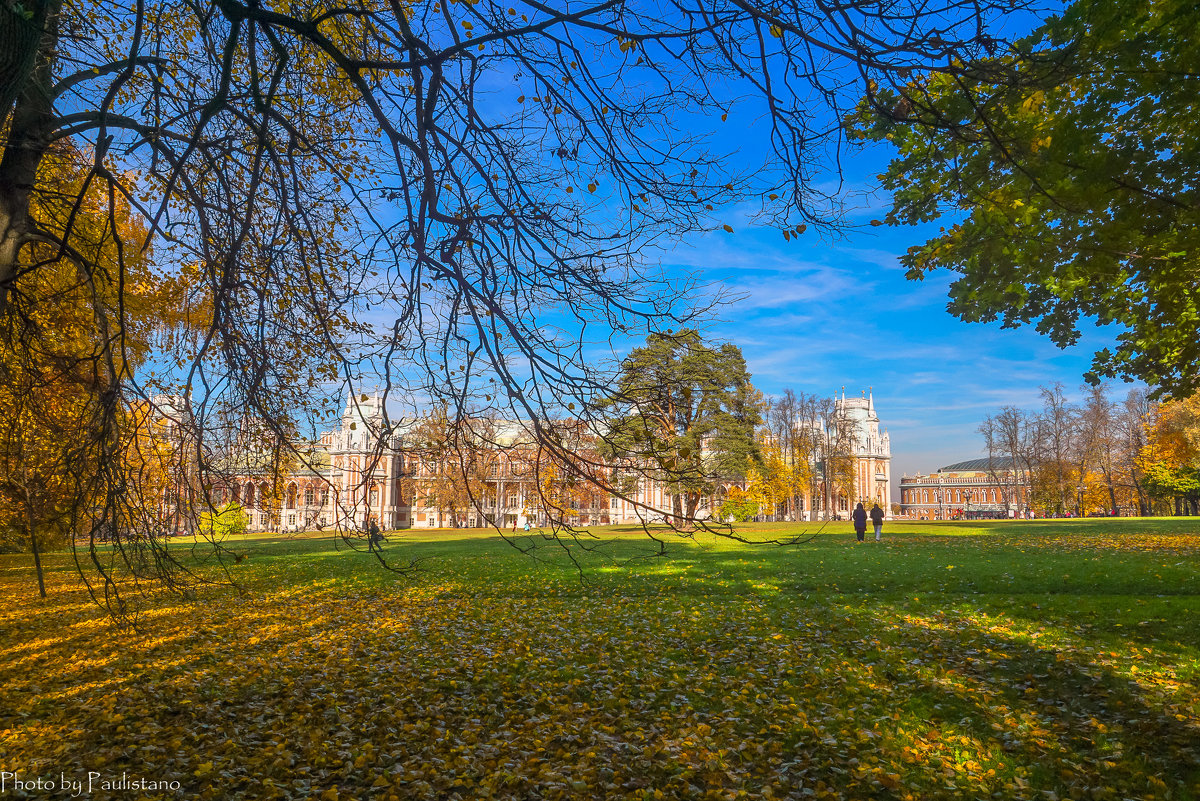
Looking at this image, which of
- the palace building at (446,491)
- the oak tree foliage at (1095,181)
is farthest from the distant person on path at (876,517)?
the oak tree foliage at (1095,181)

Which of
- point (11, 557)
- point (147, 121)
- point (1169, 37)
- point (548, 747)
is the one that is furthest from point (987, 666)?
point (11, 557)

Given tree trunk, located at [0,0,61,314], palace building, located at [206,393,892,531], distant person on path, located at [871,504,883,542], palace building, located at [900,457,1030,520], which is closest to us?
tree trunk, located at [0,0,61,314]

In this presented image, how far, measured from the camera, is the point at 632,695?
595 centimetres

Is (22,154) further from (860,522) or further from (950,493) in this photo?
(950,493)

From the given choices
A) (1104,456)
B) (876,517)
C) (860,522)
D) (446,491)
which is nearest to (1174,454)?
(1104,456)

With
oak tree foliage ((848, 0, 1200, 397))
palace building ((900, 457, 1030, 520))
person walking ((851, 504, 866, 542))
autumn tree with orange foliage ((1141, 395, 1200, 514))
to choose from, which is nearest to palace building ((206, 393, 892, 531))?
oak tree foliage ((848, 0, 1200, 397))

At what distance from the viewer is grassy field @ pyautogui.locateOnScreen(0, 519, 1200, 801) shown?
13.8 feet

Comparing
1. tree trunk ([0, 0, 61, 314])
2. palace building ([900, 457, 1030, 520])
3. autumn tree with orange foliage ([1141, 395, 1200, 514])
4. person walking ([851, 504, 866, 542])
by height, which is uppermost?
tree trunk ([0, 0, 61, 314])

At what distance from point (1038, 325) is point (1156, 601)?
14.2ft

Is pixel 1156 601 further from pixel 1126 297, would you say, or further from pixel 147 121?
pixel 147 121

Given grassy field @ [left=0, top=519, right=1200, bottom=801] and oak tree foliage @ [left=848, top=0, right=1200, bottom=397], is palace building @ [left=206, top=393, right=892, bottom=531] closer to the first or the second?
grassy field @ [left=0, top=519, right=1200, bottom=801]

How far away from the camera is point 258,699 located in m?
5.89

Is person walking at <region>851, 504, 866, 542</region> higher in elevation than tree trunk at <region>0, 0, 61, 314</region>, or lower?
lower

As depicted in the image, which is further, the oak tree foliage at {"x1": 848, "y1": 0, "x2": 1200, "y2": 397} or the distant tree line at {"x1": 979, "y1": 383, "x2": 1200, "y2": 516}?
the distant tree line at {"x1": 979, "y1": 383, "x2": 1200, "y2": 516}
